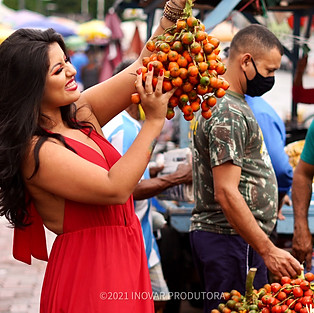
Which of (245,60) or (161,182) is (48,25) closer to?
(161,182)

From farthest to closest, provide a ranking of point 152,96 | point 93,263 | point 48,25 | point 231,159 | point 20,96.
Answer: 1. point 48,25
2. point 231,159
3. point 93,263
4. point 20,96
5. point 152,96

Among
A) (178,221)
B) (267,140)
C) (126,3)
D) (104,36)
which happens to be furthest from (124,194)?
(104,36)

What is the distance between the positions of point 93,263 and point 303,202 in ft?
6.19

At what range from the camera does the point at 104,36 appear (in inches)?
885

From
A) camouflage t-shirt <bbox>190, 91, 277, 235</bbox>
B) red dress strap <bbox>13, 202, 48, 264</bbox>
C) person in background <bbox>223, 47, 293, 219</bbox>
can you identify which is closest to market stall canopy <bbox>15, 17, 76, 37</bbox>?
person in background <bbox>223, 47, 293, 219</bbox>

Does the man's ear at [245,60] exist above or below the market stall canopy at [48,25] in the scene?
above

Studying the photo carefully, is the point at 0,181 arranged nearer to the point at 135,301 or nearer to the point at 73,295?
the point at 73,295

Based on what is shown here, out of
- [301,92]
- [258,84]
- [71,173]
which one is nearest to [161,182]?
[258,84]

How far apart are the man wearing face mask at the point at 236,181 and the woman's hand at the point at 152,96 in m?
1.02

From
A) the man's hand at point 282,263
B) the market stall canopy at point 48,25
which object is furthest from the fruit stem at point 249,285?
the market stall canopy at point 48,25

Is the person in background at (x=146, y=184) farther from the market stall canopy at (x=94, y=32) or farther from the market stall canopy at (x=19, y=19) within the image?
the market stall canopy at (x=94, y=32)

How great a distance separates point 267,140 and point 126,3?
4018 mm

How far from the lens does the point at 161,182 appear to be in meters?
4.26

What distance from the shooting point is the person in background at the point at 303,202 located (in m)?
3.54
